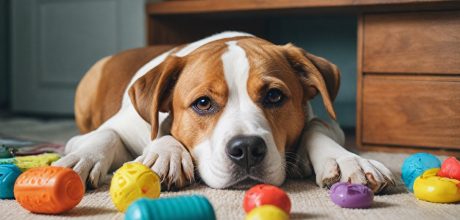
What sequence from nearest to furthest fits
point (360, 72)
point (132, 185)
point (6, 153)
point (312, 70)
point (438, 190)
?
point (132, 185) → point (438, 190) → point (312, 70) → point (6, 153) → point (360, 72)

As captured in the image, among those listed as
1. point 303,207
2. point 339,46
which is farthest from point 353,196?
point 339,46

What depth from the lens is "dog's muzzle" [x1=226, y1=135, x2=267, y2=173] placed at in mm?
1784

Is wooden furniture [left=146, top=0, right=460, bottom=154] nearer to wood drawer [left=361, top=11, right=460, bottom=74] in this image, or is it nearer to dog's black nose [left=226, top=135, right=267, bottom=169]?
wood drawer [left=361, top=11, right=460, bottom=74]

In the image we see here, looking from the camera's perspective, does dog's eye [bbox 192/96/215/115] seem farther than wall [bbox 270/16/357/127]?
No

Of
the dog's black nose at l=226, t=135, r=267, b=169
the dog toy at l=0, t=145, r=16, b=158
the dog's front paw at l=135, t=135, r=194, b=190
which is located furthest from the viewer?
the dog toy at l=0, t=145, r=16, b=158

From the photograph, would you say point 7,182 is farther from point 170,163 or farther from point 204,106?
point 204,106

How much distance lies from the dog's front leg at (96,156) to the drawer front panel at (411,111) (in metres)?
1.35

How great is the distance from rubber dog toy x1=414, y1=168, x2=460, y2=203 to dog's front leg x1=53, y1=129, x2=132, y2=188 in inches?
41.4

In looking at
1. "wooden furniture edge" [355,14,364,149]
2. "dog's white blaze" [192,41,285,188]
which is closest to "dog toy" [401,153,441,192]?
"dog's white blaze" [192,41,285,188]

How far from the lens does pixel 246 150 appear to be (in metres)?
1.79

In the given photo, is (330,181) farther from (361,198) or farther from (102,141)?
(102,141)

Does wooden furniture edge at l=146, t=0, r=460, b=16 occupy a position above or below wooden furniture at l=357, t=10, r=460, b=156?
above

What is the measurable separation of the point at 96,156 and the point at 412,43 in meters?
1.74

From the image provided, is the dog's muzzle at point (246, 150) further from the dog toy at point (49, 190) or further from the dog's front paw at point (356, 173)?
the dog toy at point (49, 190)
